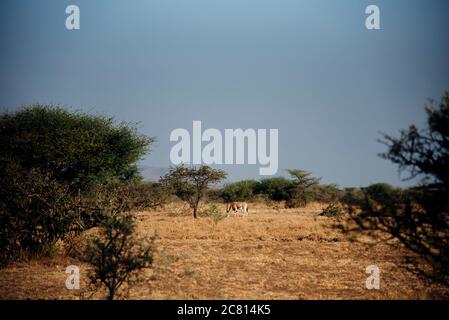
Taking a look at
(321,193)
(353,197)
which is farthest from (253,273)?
(321,193)

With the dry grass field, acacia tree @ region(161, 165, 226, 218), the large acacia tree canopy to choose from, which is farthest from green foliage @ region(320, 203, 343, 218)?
the large acacia tree canopy

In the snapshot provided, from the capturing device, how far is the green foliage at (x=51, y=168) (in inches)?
433

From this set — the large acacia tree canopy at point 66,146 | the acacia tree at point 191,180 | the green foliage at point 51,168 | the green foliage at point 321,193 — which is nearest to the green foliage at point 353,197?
the green foliage at point 51,168

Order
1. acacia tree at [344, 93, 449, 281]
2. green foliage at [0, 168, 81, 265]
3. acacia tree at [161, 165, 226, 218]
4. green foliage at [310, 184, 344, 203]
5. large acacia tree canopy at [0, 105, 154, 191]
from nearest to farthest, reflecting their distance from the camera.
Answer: acacia tree at [344, 93, 449, 281] < green foliage at [0, 168, 81, 265] < large acacia tree canopy at [0, 105, 154, 191] < acacia tree at [161, 165, 226, 218] < green foliage at [310, 184, 344, 203]

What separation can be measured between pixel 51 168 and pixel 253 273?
7.42m

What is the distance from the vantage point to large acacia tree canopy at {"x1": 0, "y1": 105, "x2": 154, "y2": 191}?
12.5 m

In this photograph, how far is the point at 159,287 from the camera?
28.8ft

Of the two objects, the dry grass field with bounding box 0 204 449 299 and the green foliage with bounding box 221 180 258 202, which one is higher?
the green foliage with bounding box 221 180 258 202

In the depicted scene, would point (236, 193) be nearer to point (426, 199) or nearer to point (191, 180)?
point (191, 180)

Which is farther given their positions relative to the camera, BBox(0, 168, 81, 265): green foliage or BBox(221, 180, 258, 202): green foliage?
BBox(221, 180, 258, 202): green foliage

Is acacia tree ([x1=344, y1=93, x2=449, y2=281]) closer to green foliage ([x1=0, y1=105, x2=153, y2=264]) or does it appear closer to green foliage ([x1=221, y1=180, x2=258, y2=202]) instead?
green foliage ([x1=0, y1=105, x2=153, y2=264])

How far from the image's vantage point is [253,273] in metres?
10.4
